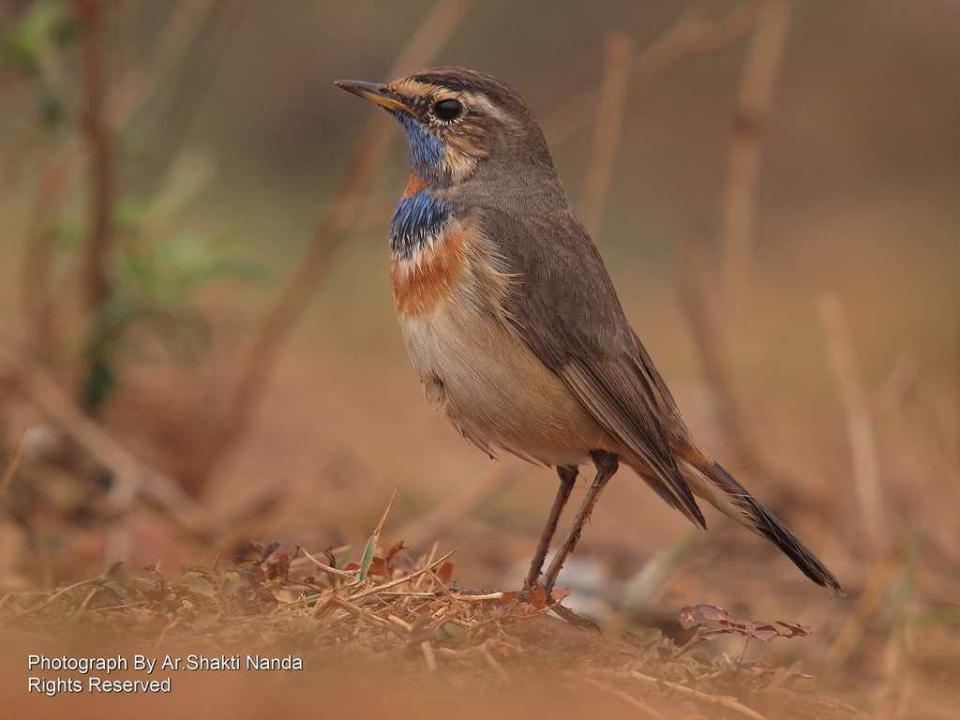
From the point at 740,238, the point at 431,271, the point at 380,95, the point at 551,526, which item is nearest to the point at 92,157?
the point at 380,95

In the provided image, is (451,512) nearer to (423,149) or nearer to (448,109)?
(423,149)

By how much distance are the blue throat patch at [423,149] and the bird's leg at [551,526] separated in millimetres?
1173

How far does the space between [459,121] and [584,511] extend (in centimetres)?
150

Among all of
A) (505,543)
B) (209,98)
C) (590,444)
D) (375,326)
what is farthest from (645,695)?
(209,98)

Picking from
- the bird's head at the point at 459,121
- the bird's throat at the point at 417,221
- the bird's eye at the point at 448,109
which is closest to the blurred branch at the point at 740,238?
the bird's head at the point at 459,121

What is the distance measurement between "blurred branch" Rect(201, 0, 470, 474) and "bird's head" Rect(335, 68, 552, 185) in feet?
5.64

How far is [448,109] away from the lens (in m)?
5.30

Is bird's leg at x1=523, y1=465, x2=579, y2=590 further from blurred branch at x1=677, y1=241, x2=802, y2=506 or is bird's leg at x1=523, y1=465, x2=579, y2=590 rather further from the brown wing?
blurred branch at x1=677, y1=241, x2=802, y2=506

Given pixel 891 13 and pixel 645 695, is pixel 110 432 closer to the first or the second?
pixel 645 695

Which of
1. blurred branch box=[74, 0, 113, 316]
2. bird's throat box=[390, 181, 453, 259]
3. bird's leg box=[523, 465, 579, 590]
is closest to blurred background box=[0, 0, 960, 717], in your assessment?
blurred branch box=[74, 0, 113, 316]

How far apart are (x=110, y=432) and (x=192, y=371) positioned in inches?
38.1

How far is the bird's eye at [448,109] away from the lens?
17.3 feet

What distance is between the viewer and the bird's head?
5.26m

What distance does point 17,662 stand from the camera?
135 inches
